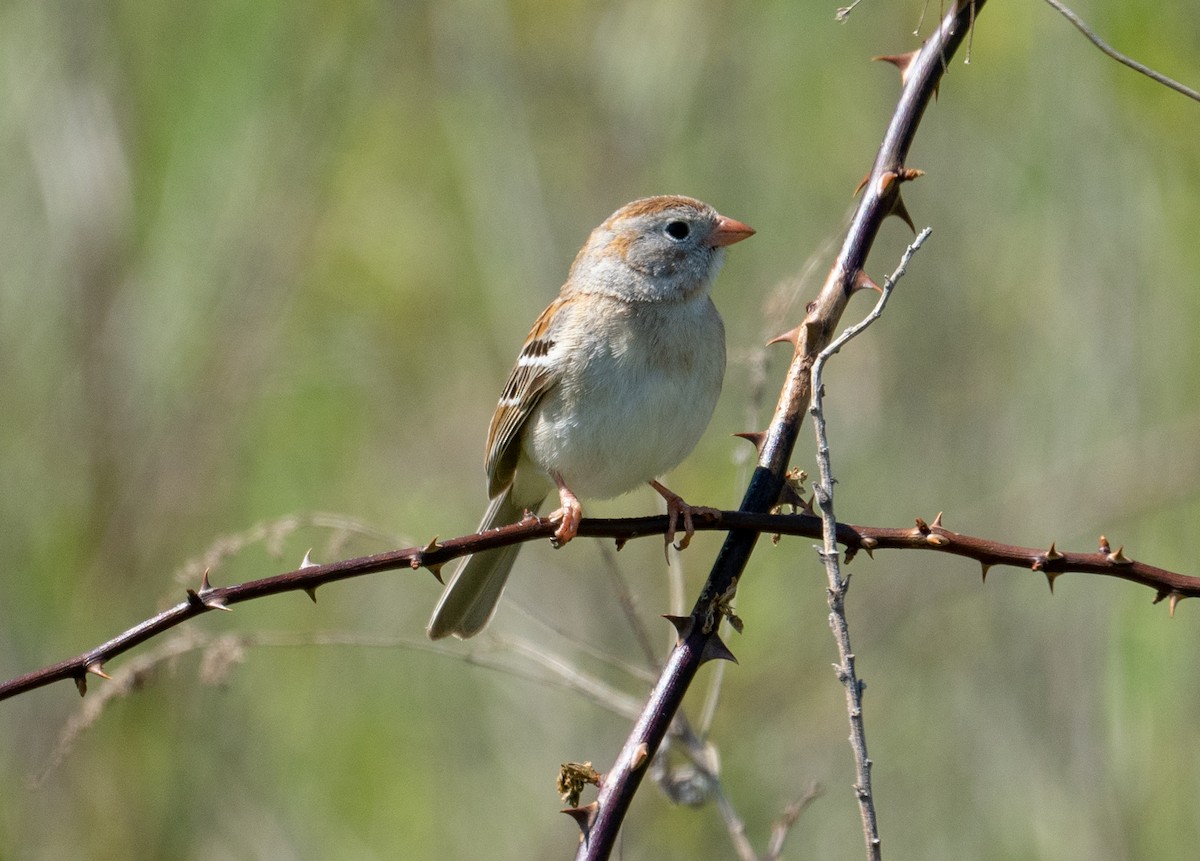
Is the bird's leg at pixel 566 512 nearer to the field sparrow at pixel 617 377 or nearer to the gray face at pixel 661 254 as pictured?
the field sparrow at pixel 617 377

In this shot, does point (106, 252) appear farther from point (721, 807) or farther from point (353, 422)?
point (721, 807)

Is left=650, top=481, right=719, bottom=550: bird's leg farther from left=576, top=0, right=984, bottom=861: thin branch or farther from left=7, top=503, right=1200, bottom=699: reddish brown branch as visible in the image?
left=7, top=503, right=1200, bottom=699: reddish brown branch

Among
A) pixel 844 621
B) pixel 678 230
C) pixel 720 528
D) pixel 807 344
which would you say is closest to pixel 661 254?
pixel 678 230

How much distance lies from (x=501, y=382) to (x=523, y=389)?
225cm

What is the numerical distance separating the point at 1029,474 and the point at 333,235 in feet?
10.3

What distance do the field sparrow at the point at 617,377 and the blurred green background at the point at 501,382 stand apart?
755mm

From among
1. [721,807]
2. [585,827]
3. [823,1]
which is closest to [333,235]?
[823,1]

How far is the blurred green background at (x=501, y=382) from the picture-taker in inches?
176

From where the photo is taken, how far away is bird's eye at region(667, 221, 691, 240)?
3.52 m

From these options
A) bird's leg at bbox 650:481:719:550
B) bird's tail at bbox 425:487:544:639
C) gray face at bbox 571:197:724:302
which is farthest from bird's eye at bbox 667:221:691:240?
bird's tail at bbox 425:487:544:639

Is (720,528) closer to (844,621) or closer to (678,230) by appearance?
(844,621)

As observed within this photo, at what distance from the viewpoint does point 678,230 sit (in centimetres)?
353

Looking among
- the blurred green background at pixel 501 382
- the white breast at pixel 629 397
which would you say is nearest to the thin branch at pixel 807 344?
the white breast at pixel 629 397

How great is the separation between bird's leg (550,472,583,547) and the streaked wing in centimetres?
19
